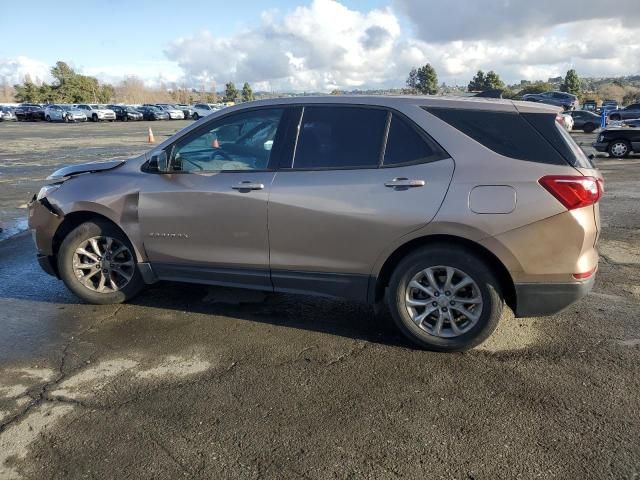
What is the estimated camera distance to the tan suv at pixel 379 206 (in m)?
3.48

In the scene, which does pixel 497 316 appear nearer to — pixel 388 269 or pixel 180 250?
pixel 388 269

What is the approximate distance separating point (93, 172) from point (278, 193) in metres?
1.94

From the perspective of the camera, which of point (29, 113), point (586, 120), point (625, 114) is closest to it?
point (586, 120)

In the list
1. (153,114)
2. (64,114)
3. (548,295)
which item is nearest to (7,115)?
(64,114)

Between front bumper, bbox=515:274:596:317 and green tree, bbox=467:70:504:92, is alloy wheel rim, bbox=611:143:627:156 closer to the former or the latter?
front bumper, bbox=515:274:596:317

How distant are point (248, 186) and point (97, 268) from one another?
178cm

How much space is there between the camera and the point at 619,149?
16359 mm

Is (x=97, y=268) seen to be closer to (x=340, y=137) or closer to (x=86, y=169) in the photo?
(x=86, y=169)

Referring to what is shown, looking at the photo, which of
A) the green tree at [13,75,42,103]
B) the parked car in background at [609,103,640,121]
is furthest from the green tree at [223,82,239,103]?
the parked car in background at [609,103,640,121]

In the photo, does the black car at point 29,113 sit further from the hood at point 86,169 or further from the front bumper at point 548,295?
the front bumper at point 548,295

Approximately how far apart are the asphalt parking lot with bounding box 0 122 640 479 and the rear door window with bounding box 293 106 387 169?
1.38 m

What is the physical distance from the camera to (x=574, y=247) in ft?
11.3


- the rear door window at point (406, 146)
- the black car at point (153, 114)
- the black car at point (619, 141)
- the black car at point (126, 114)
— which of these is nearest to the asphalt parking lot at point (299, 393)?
the rear door window at point (406, 146)

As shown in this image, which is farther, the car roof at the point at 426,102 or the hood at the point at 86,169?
the hood at the point at 86,169
